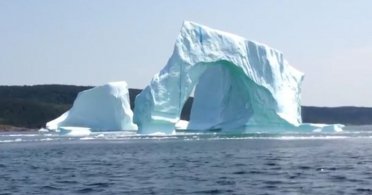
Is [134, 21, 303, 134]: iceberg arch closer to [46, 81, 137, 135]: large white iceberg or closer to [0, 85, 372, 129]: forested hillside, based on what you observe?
[46, 81, 137, 135]: large white iceberg

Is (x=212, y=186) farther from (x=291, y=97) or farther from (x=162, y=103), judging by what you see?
(x=291, y=97)

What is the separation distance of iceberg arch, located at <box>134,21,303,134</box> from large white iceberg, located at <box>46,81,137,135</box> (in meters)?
7.91

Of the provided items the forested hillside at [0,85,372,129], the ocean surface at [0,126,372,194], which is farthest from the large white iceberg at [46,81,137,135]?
the forested hillside at [0,85,372,129]

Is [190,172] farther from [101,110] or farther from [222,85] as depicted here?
[101,110]

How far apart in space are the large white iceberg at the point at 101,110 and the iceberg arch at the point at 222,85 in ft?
26.0

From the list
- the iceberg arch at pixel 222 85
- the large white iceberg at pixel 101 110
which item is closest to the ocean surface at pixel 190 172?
the iceberg arch at pixel 222 85

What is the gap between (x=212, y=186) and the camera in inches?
751

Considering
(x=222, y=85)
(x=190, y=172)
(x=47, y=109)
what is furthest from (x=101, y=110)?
(x=47, y=109)

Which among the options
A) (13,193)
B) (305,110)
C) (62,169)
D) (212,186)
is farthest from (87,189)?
(305,110)

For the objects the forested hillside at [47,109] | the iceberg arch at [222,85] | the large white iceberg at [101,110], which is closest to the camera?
the iceberg arch at [222,85]

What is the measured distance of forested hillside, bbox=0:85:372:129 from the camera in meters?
107

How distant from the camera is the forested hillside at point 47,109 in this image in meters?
107

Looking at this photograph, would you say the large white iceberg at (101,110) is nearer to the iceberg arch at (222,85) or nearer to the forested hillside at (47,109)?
the iceberg arch at (222,85)

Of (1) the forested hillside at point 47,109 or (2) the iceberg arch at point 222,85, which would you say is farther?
(1) the forested hillside at point 47,109
